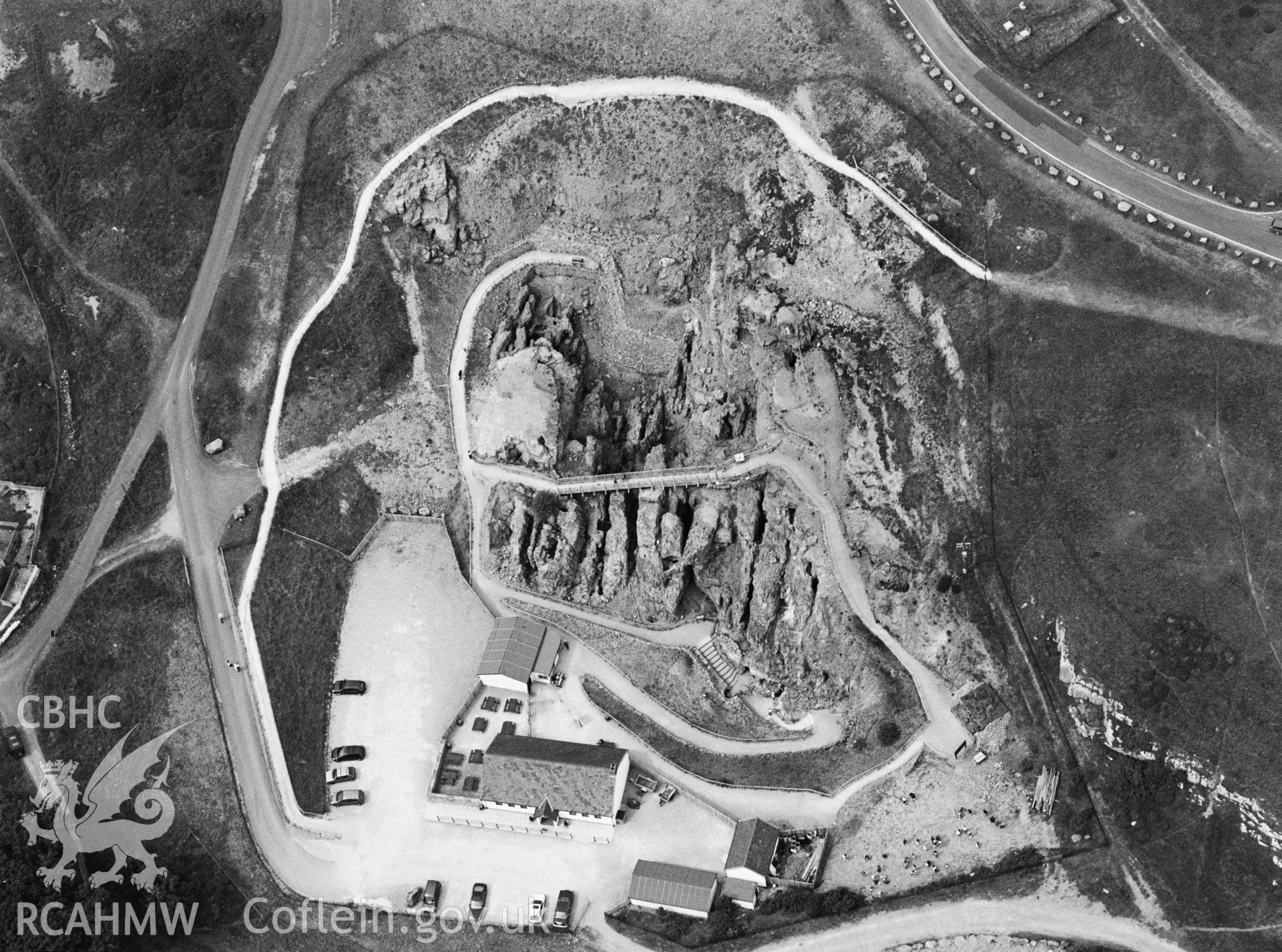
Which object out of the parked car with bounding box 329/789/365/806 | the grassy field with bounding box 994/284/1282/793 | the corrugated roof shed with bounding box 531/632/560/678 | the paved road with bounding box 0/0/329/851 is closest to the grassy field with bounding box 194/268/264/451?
the paved road with bounding box 0/0/329/851

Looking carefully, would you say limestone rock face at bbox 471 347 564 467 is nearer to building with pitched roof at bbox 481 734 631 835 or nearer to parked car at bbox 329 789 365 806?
building with pitched roof at bbox 481 734 631 835

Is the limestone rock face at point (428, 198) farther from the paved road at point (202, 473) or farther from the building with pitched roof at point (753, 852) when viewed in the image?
the building with pitched roof at point (753, 852)

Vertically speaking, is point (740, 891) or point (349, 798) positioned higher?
point (740, 891)

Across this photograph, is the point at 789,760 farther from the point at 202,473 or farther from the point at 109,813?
the point at 202,473

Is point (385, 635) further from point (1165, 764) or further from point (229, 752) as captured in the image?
point (1165, 764)
